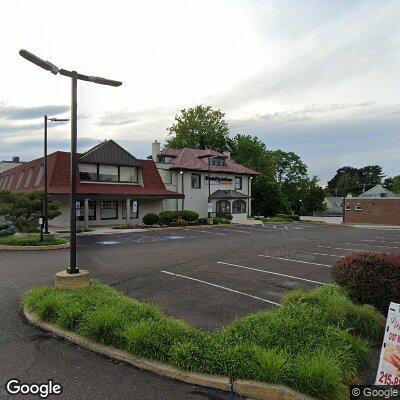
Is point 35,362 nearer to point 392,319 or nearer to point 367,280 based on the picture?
point 392,319

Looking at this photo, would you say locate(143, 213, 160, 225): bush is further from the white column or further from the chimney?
the chimney

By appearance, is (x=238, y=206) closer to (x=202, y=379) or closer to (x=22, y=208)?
(x=22, y=208)

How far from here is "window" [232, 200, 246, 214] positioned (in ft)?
149

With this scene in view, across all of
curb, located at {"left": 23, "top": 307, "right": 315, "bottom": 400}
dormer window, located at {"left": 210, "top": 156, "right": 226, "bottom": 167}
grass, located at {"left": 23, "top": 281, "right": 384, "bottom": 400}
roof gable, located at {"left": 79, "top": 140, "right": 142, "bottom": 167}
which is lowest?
curb, located at {"left": 23, "top": 307, "right": 315, "bottom": 400}

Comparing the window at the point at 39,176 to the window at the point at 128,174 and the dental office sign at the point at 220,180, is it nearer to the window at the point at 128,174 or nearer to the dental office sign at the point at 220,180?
the window at the point at 128,174

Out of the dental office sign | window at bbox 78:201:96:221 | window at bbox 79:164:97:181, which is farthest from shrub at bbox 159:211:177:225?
the dental office sign

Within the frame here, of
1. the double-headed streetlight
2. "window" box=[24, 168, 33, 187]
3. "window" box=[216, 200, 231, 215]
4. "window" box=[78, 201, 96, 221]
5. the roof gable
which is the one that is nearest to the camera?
the double-headed streetlight

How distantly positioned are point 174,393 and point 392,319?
2931 millimetres

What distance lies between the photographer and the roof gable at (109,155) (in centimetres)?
3253

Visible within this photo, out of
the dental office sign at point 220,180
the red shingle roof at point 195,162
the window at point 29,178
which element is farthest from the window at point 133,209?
the dental office sign at point 220,180

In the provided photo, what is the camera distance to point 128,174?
118 feet

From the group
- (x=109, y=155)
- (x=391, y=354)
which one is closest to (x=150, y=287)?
(x=391, y=354)

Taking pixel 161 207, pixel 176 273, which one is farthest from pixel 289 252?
pixel 161 207

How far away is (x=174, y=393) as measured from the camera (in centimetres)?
469
